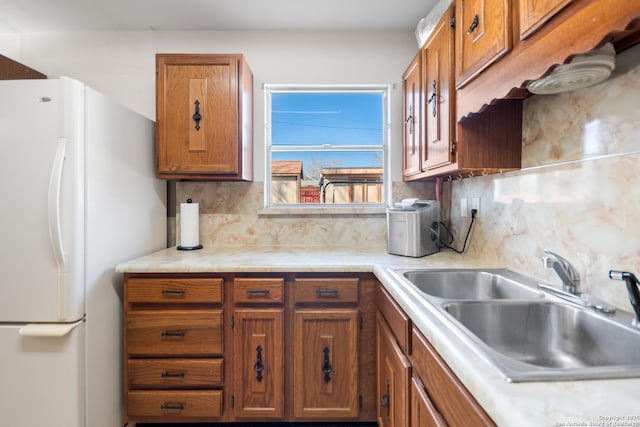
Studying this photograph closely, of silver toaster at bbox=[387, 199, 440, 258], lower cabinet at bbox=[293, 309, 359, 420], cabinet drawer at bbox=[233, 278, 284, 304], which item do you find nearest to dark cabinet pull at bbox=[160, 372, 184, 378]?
cabinet drawer at bbox=[233, 278, 284, 304]

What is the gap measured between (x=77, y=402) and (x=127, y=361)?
0.83 ft

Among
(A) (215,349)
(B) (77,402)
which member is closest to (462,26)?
(A) (215,349)

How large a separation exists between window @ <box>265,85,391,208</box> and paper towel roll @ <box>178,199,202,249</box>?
537 mm

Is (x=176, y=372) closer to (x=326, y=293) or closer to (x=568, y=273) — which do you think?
(x=326, y=293)

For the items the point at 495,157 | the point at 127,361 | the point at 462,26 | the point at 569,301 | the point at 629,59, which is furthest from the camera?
the point at 127,361

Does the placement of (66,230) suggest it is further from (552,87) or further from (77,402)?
(552,87)

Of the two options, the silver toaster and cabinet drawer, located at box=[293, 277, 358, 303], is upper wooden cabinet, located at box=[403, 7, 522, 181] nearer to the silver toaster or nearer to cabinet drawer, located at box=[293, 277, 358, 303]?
the silver toaster

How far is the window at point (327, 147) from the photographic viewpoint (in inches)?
94.4

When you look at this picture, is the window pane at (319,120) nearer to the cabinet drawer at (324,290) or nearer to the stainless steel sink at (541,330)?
the cabinet drawer at (324,290)

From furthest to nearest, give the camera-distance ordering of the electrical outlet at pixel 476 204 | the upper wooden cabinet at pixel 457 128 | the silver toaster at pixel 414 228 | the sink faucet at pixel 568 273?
the silver toaster at pixel 414 228 < the electrical outlet at pixel 476 204 < the upper wooden cabinet at pixel 457 128 < the sink faucet at pixel 568 273

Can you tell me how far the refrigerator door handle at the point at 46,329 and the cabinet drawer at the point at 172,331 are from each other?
0.27m

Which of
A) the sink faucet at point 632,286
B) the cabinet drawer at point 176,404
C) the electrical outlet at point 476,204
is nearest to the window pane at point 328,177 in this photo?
the electrical outlet at point 476,204

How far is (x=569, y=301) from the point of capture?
1021 mm

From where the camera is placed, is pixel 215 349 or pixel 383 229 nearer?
pixel 215 349
